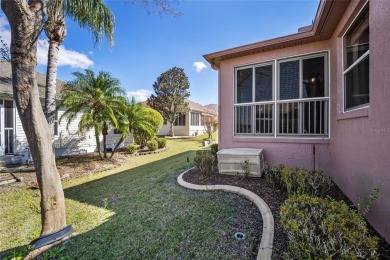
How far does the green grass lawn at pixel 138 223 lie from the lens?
2881mm

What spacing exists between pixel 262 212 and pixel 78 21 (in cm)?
854

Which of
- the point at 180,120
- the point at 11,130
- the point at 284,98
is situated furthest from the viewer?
the point at 180,120

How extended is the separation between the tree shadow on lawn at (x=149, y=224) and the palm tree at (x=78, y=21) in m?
4.03

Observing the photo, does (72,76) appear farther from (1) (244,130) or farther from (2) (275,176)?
(2) (275,176)

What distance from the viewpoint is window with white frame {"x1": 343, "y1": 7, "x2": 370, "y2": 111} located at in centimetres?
332

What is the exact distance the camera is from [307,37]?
517 centimetres

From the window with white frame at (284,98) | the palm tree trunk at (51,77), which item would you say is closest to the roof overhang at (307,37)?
the window with white frame at (284,98)

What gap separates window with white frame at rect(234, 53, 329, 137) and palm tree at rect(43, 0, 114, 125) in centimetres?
538

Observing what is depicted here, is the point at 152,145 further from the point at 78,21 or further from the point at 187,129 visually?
the point at 187,129

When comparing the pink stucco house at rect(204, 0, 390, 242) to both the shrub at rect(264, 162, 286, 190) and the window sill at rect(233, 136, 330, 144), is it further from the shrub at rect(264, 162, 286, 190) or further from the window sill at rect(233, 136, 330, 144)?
the shrub at rect(264, 162, 286, 190)

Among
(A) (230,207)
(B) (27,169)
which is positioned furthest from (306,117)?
(B) (27,169)

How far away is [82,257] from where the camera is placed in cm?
287

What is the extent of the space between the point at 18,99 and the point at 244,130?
5.70 m

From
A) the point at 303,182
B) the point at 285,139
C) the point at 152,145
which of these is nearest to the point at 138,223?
the point at 303,182
